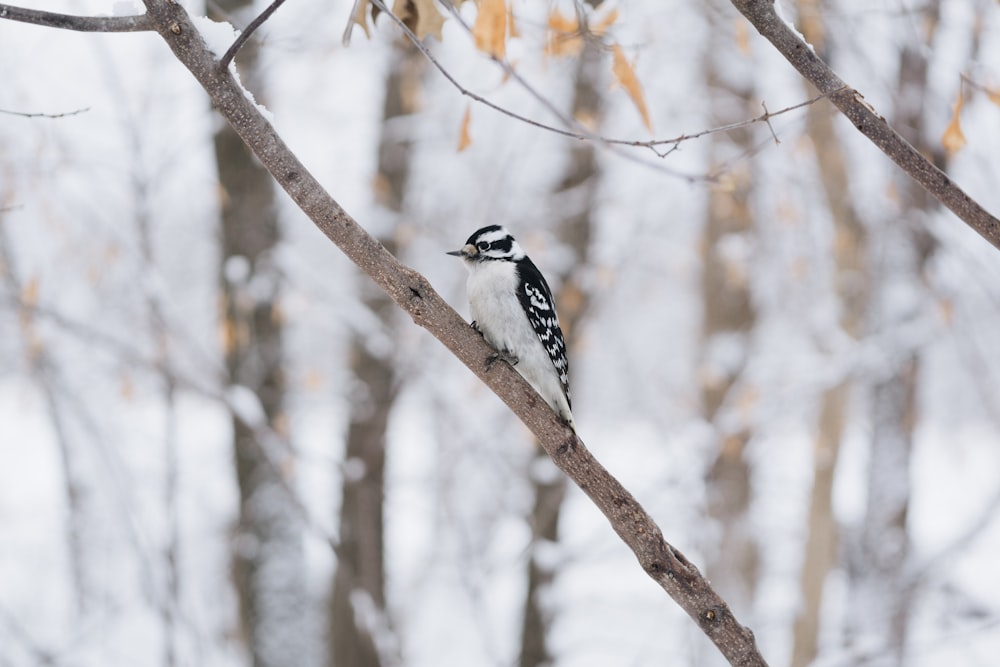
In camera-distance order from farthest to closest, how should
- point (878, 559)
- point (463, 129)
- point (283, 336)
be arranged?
point (283, 336), point (878, 559), point (463, 129)

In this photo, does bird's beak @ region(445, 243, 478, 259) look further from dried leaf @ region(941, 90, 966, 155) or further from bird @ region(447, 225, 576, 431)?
dried leaf @ region(941, 90, 966, 155)

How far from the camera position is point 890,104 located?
515cm

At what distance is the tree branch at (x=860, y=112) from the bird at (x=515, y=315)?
1755mm

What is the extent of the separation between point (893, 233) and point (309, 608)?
→ 4.52 m

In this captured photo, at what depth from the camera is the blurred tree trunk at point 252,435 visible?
5879 millimetres

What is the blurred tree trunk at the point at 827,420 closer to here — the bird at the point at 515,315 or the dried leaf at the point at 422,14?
the bird at the point at 515,315

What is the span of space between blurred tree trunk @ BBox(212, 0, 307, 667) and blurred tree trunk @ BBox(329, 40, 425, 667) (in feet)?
1.36

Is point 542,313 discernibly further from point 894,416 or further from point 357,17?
point 894,416

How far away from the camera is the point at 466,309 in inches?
281

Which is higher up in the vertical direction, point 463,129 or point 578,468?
point 463,129

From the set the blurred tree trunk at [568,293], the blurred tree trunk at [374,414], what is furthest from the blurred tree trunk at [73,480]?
the blurred tree trunk at [568,293]

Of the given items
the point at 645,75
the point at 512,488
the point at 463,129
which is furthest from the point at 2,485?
the point at 463,129

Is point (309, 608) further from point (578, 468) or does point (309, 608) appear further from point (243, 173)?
point (578, 468)

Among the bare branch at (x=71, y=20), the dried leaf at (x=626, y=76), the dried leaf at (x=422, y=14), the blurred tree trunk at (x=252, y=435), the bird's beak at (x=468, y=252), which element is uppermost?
the blurred tree trunk at (x=252, y=435)
